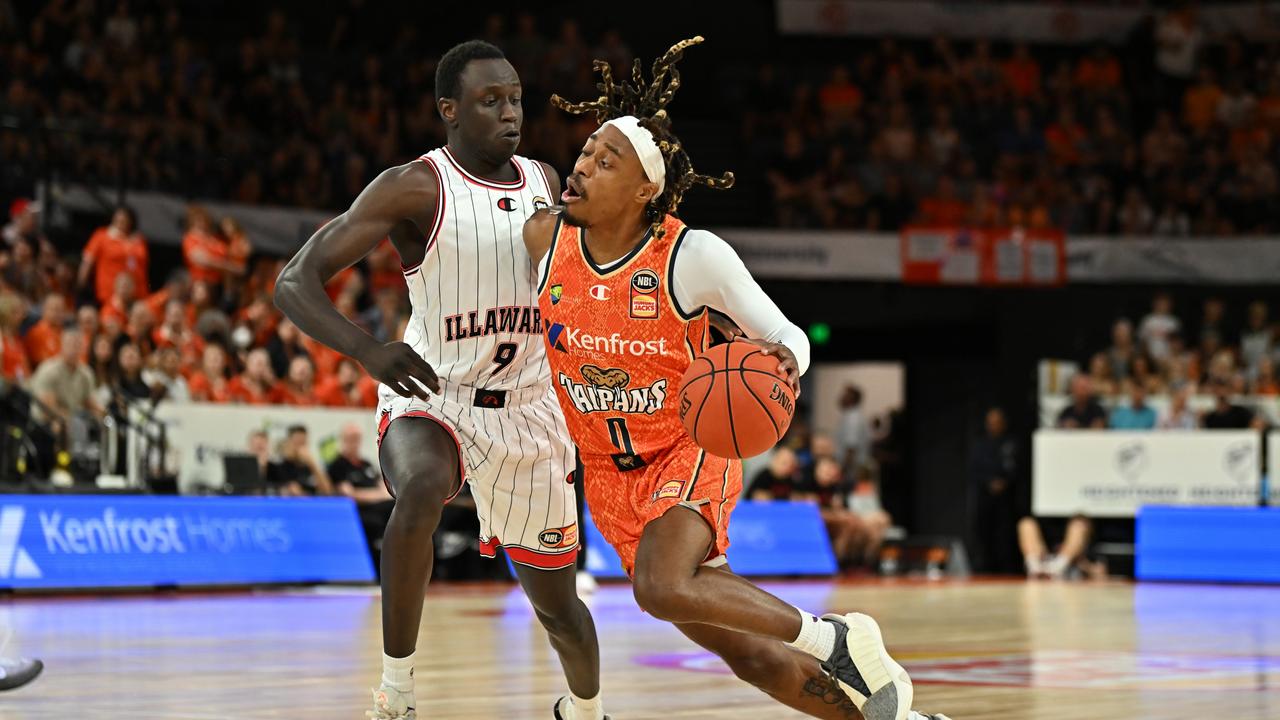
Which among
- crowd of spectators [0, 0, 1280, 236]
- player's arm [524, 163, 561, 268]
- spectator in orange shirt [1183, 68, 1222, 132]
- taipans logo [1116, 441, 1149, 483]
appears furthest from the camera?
spectator in orange shirt [1183, 68, 1222, 132]

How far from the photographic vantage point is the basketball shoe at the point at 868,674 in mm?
4668

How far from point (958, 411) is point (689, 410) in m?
20.8

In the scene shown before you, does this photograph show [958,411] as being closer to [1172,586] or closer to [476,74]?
[1172,586]

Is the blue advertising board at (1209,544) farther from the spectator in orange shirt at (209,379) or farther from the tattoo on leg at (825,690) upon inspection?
the tattoo on leg at (825,690)

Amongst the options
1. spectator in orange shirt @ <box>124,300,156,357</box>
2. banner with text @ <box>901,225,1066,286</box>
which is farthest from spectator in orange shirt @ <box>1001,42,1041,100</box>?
spectator in orange shirt @ <box>124,300,156,357</box>

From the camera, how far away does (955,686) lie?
282 inches

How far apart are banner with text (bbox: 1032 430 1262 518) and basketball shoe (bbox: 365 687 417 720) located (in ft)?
47.6

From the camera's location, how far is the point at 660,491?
16.1 feet

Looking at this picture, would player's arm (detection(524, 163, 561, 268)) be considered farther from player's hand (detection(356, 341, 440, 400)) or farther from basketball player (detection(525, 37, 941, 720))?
player's hand (detection(356, 341, 440, 400))

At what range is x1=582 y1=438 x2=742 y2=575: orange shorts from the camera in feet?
16.1

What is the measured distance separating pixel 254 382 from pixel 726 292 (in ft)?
35.2

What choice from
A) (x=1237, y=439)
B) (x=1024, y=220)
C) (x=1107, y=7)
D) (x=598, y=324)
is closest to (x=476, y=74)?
(x=598, y=324)

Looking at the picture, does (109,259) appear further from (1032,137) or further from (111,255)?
(1032,137)

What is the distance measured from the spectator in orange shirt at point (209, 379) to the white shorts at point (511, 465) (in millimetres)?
9661
